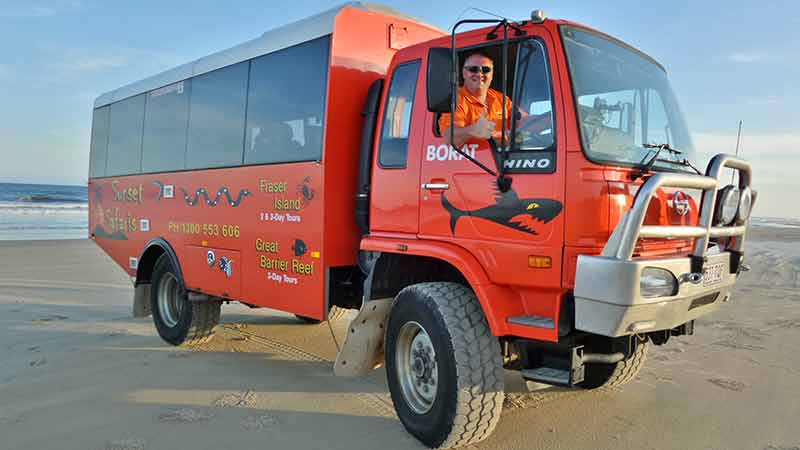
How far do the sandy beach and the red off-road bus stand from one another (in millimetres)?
438

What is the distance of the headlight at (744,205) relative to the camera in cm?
376

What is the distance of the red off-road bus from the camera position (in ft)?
10.7

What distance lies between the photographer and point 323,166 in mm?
4629

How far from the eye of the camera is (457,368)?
3.54 metres

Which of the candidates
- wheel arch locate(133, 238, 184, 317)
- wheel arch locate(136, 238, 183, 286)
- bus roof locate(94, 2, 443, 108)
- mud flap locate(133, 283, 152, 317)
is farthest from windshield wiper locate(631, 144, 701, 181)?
mud flap locate(133, 283, 152, 317)

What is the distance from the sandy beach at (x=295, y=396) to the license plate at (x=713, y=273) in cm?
116

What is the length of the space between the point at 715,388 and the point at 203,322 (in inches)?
202

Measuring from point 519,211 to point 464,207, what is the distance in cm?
42

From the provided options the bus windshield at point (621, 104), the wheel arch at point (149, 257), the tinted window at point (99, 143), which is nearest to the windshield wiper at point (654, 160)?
the bus windshield at point (621, 104)

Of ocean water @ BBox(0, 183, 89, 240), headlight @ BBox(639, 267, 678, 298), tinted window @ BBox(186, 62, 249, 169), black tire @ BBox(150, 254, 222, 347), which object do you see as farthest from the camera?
ocean water @ BBox(0, 183, 89, 240)

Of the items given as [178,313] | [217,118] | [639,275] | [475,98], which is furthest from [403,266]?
[178,313]

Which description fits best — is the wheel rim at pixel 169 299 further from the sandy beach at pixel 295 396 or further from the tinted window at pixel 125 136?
the tinted window at pixel 125 136

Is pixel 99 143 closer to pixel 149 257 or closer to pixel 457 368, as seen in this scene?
pixel 149 257

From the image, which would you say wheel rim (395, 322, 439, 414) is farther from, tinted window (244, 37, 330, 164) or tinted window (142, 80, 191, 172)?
tinted window (142, 80, 191, 172)
